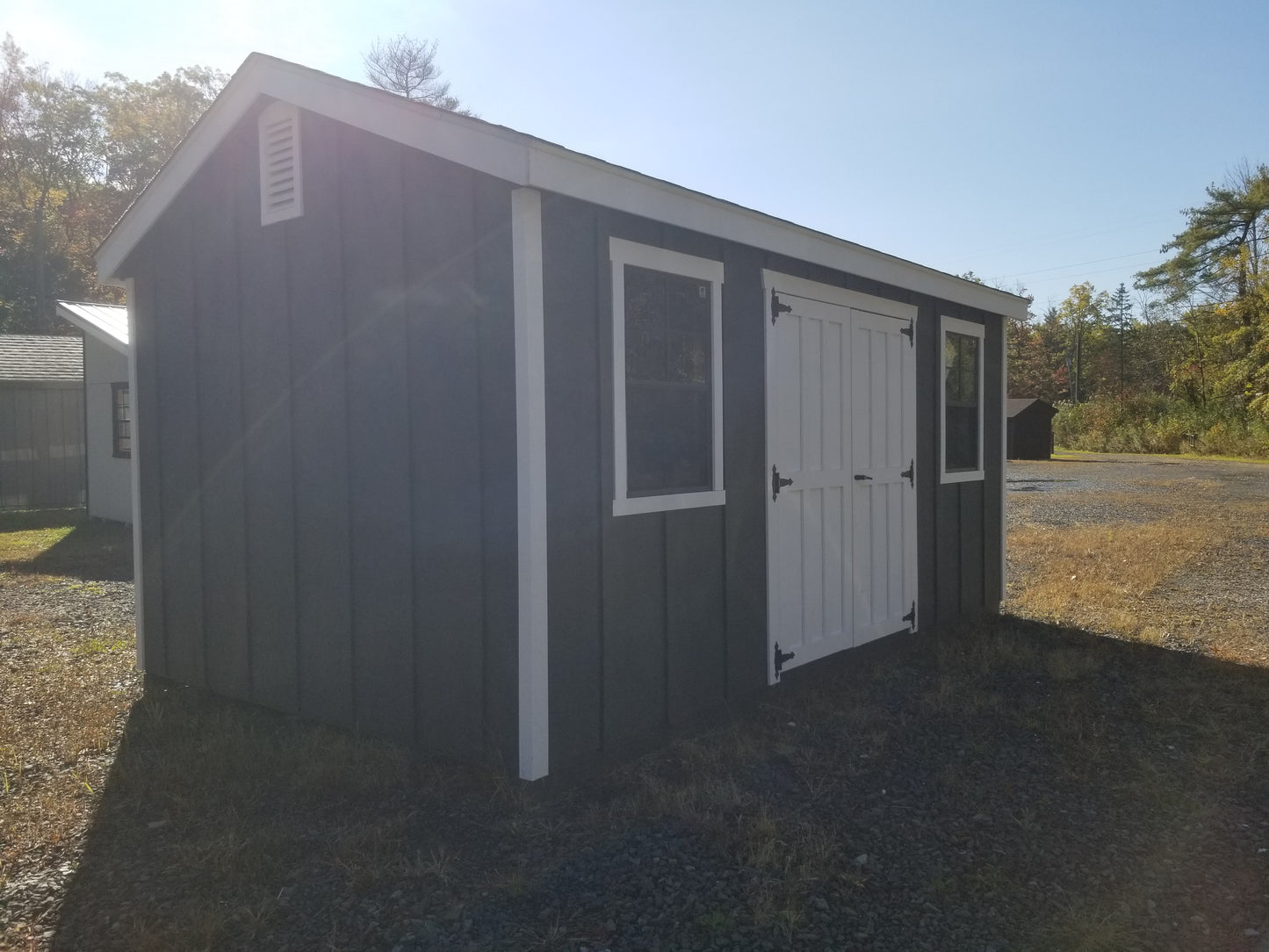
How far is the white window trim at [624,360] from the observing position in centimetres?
409

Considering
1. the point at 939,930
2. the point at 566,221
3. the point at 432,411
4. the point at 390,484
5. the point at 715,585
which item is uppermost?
the point at 566,221

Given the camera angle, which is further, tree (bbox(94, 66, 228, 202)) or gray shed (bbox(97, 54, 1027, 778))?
tree (bbox(94, 66, 228, 202))

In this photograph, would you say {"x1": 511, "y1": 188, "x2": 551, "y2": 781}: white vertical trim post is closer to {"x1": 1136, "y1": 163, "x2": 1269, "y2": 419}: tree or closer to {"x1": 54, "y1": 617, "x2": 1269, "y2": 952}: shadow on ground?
{"x1": 54, "y1": 617, "x2": 1269, "y2": 952}: shadow on ground

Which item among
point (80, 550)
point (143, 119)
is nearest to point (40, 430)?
point (80, 550)

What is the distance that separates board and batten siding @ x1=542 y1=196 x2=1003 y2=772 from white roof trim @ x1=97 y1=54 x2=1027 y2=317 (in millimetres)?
126

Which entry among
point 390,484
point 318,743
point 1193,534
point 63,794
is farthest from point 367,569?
point 1193,534

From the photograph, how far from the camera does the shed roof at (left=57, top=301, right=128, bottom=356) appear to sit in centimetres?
1129

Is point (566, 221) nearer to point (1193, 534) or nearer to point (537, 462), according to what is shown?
point (537, 462)

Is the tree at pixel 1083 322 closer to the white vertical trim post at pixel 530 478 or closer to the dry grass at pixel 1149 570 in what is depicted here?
the dry grass at pixel 1149 570

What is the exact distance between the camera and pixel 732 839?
10.8 ft

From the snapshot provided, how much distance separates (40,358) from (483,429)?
14.6m

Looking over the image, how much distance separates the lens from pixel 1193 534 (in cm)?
1153

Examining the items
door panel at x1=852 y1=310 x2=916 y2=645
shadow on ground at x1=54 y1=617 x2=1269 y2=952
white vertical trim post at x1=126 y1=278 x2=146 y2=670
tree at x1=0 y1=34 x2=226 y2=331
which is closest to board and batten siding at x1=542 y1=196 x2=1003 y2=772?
shadow on ground at x1=54 y1=617 x2=1269 y2=952

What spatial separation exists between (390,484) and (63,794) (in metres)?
1.77
